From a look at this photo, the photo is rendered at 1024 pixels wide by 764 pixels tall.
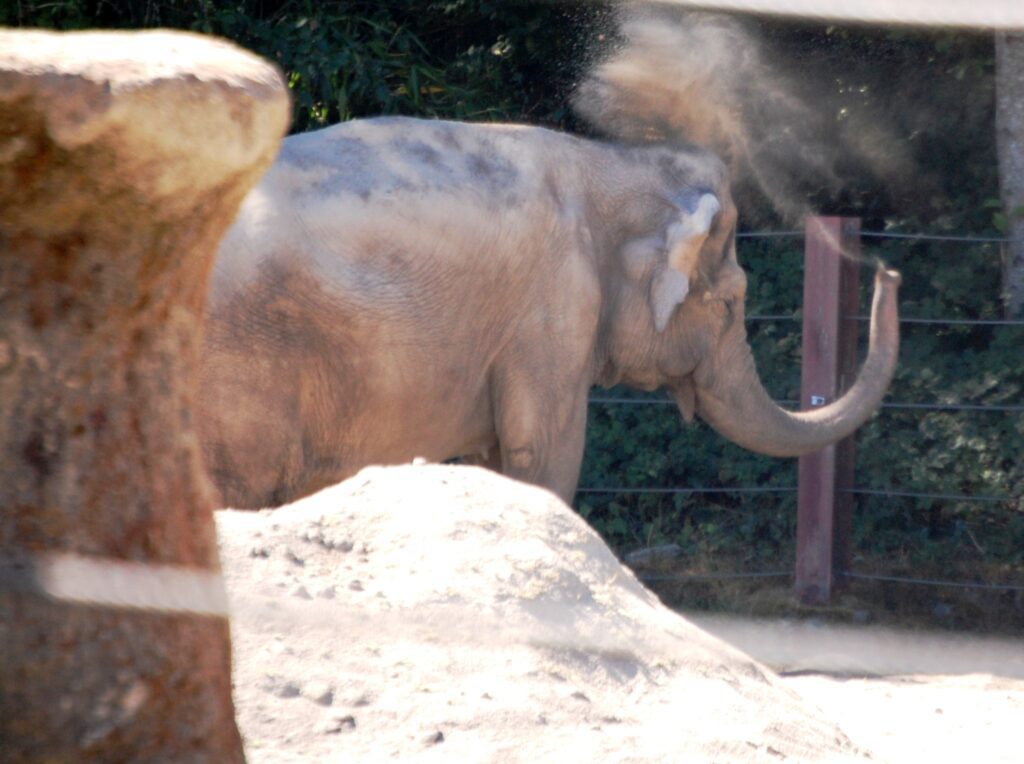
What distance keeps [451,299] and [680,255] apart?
1.03 m

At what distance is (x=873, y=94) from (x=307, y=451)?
447 centimetres

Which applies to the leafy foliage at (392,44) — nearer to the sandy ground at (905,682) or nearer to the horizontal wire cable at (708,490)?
the horizontal wire cable at (708,490)

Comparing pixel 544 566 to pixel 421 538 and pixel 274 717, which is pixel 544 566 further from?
pixel 274 717

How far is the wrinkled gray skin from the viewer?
201 inches

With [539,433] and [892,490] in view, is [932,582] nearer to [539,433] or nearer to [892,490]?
[892,490]

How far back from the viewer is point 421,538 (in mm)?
3256

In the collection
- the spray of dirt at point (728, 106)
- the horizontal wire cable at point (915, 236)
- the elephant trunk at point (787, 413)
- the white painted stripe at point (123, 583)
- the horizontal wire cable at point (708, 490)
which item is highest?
the spray of dirt at point (728, 106)

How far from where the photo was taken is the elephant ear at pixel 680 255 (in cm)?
599

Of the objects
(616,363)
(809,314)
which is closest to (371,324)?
(616,363)

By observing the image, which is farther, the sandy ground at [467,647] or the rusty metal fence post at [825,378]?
the rusty metal fence post at [825,378]

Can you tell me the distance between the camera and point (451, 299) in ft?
18.0

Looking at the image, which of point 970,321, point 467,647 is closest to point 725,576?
point 970,321

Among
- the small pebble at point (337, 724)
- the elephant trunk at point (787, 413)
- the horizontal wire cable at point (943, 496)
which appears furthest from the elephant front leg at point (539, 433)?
the small pebble at point (337, 724)

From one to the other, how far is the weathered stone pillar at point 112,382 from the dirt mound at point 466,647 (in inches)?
47.9
